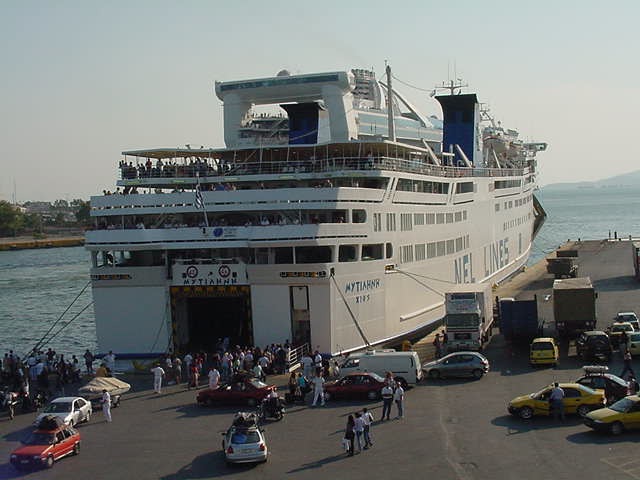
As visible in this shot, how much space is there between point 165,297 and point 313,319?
6042mm

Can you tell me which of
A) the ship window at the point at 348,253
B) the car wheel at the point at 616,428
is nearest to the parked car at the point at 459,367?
the ship window at the point at 348,253

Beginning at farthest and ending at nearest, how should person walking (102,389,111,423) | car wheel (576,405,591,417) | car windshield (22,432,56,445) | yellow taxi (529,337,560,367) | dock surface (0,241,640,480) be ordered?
yellow taxi (529,337,560,367) < person walking (102,389,111,423) < car wheel (576,405,591,417) < car windshield (22,432,56,445) < dock surface (0,241,640,480)

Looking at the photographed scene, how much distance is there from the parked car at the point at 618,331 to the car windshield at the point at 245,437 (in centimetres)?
1709

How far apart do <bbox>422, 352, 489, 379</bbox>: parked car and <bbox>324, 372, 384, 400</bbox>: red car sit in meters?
3.03

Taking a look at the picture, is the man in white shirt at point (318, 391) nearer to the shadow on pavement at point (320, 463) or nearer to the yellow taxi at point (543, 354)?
the shadow on pavement at point (320, 463)

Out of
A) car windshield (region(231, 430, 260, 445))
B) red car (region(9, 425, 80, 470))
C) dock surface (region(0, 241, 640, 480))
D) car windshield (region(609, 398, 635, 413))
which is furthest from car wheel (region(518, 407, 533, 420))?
red car (region(9, 425, 80, 470))

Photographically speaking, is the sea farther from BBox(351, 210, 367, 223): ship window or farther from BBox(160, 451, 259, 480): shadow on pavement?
BBox(160, 451, 259, 480): shadow on pavement

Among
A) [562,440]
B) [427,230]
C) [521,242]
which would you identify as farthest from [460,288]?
[521,242]

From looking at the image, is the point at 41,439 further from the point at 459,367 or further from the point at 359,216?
the point at 359,216

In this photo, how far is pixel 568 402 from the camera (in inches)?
878

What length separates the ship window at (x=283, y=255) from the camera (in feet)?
110

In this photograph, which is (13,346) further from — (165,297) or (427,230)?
(427,230)

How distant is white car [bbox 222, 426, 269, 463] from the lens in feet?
63.5

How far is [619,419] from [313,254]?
15698 mm
